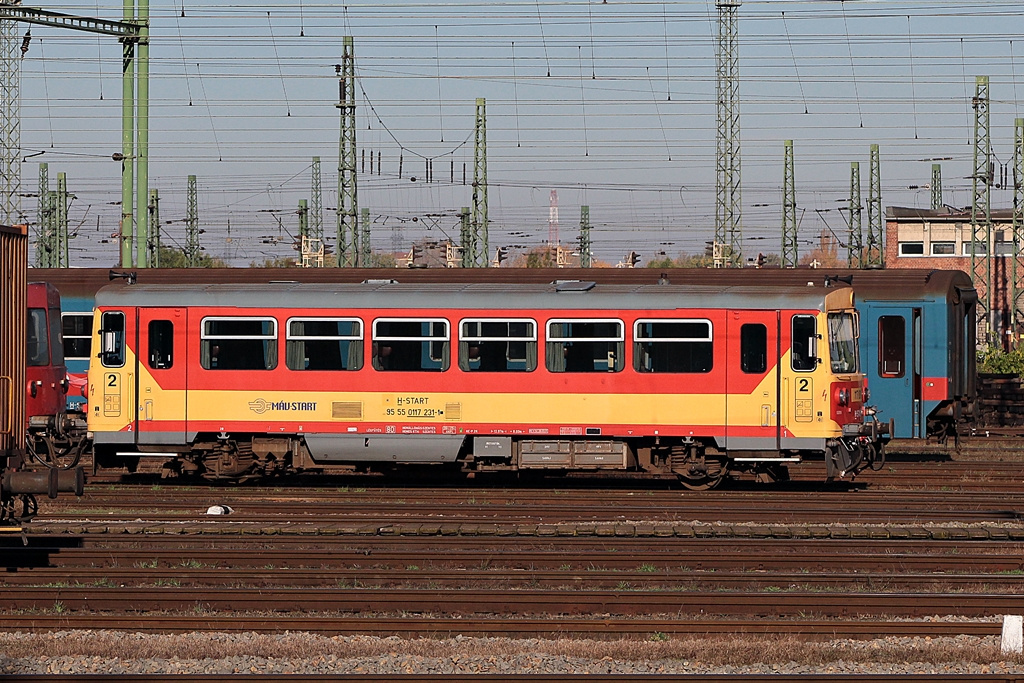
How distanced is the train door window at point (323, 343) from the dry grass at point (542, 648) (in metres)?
9.31

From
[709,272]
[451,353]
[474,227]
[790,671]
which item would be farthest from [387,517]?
[474,227]

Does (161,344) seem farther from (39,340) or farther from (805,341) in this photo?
(805,341)

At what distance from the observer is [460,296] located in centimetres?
1875

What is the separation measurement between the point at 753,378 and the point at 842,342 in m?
1.43

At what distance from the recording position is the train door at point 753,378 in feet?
60.3

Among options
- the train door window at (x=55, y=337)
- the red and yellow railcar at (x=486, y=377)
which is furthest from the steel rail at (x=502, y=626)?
the train door window at (x=55, y=337)

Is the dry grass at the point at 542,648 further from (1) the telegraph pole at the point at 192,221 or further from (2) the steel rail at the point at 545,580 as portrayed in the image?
(1) the telegraph pole at the point at 192,221

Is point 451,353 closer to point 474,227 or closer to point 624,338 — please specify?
point 624,338

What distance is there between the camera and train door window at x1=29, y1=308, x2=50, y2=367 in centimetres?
1955

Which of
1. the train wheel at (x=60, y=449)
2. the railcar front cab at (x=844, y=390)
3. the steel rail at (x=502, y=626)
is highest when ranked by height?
the railcar front cab at (x=844, y=390)

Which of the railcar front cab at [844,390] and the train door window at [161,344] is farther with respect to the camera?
the train door window at [161,344]

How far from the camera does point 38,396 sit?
19.8 meters

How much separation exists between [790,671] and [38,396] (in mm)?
14238

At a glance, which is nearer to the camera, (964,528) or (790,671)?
(790,671)
